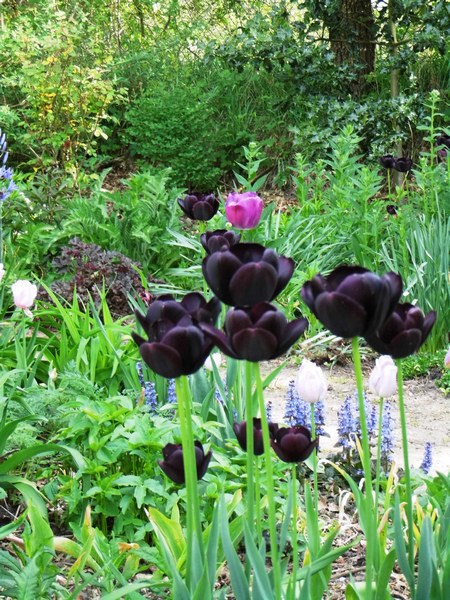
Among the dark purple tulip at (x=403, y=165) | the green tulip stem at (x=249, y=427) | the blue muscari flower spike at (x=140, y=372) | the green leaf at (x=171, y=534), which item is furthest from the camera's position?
the dark purple tulip at (x=403, y=165)

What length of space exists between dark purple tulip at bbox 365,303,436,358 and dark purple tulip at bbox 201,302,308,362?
168mm

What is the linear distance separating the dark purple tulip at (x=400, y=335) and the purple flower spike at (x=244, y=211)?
1.18m

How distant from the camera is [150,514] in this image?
72.2 inches

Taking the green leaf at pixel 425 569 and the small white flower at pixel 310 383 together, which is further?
the small white flower at pixel 310 383

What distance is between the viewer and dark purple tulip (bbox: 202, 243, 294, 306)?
3.67 feet

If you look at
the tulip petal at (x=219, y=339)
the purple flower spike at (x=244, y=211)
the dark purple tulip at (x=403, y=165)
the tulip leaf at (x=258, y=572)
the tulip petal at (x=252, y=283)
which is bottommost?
the tulip leaf at (x=258, y=572)

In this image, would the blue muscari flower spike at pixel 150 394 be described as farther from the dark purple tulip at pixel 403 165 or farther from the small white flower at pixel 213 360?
the dark purple tulip at pixel 403 165

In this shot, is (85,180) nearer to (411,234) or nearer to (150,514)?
(411,234)

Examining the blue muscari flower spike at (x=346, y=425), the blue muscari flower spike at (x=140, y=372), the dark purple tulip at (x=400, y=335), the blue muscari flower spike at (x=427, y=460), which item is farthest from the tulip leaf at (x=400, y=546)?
the blue muscari flower spike at (x=140, y=372)

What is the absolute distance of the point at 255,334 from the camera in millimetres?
1063

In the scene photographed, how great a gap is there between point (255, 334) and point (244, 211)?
1.34 m

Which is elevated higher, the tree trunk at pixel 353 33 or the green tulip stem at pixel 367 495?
the tree trunk at pixel 353 33

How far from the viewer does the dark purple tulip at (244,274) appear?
1118 mm

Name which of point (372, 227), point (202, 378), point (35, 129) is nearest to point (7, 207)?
point (35, 129)
